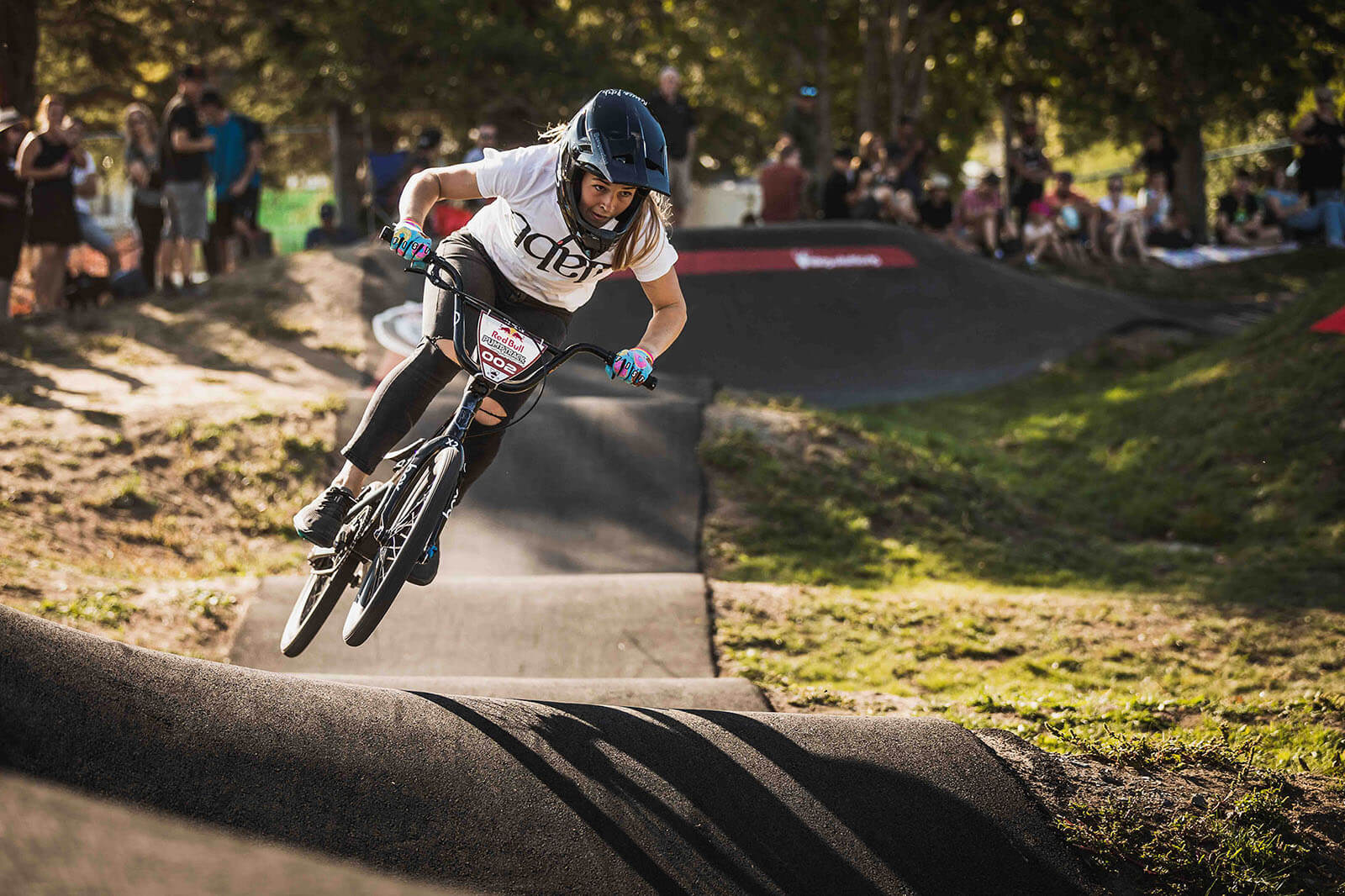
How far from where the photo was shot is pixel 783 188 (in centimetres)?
1741

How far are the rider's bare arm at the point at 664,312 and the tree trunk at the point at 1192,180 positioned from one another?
2086cm

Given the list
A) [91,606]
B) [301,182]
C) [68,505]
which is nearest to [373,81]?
[301,182]

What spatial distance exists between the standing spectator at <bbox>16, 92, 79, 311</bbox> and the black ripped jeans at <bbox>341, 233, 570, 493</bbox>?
28.5ft

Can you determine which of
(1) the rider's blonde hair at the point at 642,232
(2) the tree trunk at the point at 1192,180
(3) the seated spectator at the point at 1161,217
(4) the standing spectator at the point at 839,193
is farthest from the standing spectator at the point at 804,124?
(1) the rider's blonde hair at the point at 642,232

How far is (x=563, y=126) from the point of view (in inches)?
193

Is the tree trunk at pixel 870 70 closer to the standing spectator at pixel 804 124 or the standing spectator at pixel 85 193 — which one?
the standing spectator at pixel 804 124

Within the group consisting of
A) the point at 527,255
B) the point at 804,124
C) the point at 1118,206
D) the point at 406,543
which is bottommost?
the point at 406,543

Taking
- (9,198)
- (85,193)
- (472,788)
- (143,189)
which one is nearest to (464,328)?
(472,788)

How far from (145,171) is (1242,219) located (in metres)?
19.8

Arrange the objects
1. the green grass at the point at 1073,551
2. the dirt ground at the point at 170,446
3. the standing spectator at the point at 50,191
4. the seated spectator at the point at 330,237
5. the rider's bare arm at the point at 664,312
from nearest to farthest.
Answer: the rider's bare arm at the point at 664,312, the green grass at the point at 1073,551, the dirt ground at the point at 170,446, the standing spectator at the point at 50,191, the seated spectator at the point at 330,237

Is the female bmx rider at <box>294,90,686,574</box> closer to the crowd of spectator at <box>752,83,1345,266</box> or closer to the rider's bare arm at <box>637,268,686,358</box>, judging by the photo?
the rider's bare arm at <box>637,268,686,358</box>

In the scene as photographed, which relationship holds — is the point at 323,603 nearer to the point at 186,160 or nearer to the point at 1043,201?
the point at 186,160

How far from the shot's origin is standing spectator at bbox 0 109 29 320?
11.5 meters

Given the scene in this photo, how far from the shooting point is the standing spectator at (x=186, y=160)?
42.2 feet
